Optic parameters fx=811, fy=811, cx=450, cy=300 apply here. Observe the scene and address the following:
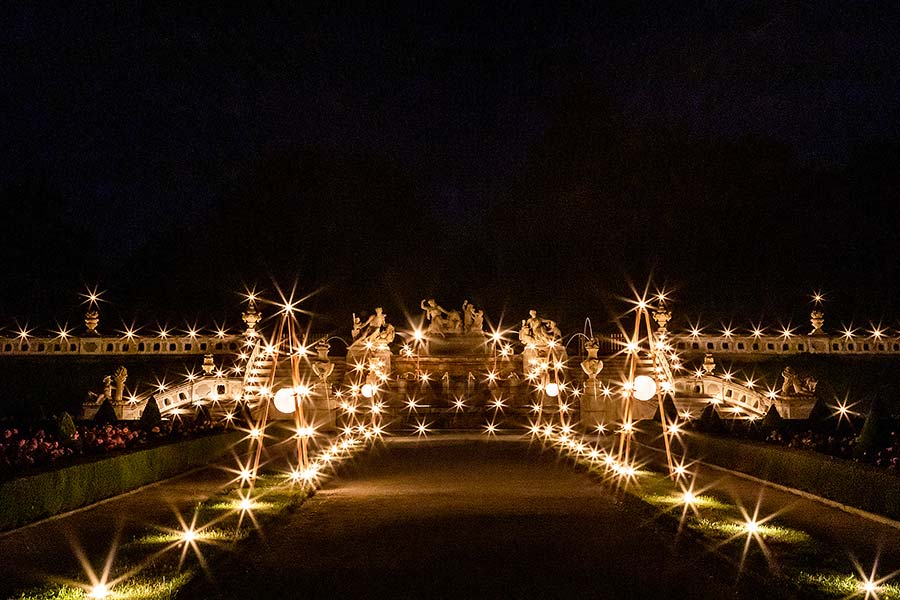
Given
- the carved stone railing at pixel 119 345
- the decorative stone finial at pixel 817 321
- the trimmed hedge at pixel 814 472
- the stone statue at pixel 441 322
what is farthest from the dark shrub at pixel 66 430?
the decorative stone finial at pixel 817 321

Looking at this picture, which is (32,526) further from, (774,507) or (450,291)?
(450,291)

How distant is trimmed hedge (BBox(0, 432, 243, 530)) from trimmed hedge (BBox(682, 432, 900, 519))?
12979 millimetres

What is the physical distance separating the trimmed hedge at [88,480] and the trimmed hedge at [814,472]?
42.6 feet

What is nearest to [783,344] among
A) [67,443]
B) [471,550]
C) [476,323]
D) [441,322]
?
[476,323]

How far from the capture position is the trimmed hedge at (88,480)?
1198 centimetres


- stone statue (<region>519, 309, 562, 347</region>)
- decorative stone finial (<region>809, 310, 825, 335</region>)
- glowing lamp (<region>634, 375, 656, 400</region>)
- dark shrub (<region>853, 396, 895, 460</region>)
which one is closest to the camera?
dark shrub (<region>853, 396, 895, 460</region>)

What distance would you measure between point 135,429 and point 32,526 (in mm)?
9556

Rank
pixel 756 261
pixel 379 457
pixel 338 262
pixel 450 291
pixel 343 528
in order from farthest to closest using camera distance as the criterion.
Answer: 1. pixel 450 291
2. pixel 338 262
3. pixel 756 261
4. pixel 379 457
5. pixel 343 528

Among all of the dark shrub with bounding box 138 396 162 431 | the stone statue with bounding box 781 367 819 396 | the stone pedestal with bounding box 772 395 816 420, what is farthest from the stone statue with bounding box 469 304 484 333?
the dark shrub with bounding box 138 396 162 431

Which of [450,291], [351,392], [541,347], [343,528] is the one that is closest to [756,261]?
[541,347]

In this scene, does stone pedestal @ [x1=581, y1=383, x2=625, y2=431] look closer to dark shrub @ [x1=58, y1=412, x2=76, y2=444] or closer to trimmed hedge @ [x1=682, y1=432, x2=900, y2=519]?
trimmed hedge @ [x1=682, y1=432, x2=900, y2=519]

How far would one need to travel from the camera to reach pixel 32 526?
39.9 ft

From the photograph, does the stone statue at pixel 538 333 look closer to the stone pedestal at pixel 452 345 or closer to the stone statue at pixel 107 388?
the stone pedestal at pixel 452 345

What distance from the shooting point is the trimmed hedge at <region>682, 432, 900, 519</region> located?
41.3ft
